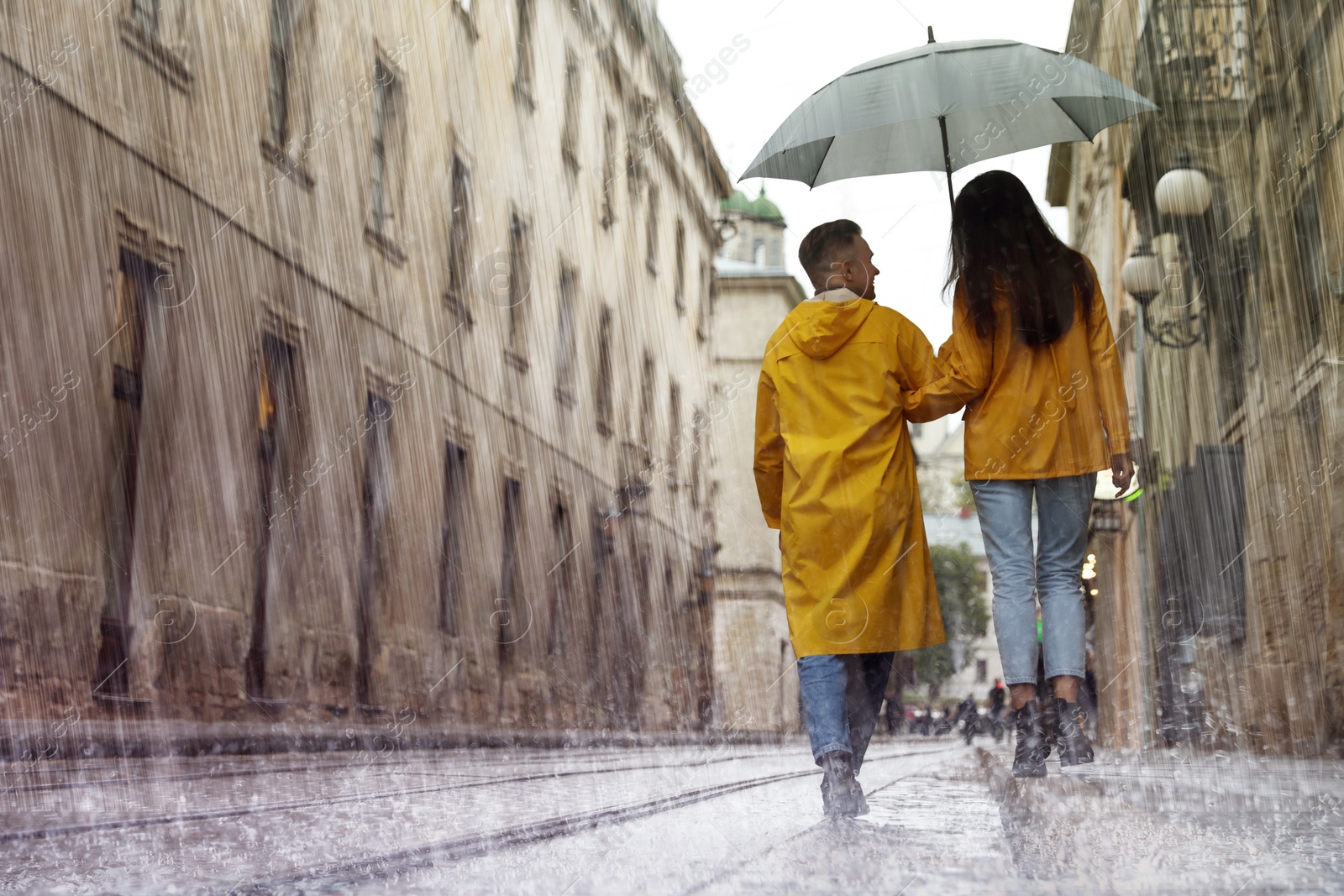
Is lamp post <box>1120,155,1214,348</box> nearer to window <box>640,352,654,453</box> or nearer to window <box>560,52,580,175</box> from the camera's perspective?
window <box>560,52,580,175</box>

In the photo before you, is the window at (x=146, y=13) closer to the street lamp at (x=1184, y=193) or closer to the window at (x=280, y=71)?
the window at (x=280, y=71)

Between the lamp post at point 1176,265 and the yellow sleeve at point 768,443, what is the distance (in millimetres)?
6476

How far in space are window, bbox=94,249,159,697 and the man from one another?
18.7ft

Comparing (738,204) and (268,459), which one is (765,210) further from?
(268,459)

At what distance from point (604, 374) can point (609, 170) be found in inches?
104

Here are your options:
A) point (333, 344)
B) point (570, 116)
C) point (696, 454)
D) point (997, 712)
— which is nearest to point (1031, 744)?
point (333, 344)

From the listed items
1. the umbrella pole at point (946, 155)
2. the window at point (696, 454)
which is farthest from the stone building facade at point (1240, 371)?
the window at point (696, 454)

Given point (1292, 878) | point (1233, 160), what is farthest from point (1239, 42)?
point (1292, 878)

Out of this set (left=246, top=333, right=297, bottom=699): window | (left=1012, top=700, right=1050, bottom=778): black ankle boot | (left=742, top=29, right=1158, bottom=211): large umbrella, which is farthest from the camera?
(left=246, top=333, right=297, bottom=699): window

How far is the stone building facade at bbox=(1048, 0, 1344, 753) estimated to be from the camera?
29.6ft

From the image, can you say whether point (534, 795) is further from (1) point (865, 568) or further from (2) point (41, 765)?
(2) point (41, 765)

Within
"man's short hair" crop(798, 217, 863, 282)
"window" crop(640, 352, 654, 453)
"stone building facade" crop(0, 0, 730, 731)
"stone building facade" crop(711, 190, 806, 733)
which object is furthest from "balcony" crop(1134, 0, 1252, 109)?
"window" crop(640, 352, 654, 453)

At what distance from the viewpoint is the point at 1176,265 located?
1196 centimetres

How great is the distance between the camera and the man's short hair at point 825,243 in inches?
171
